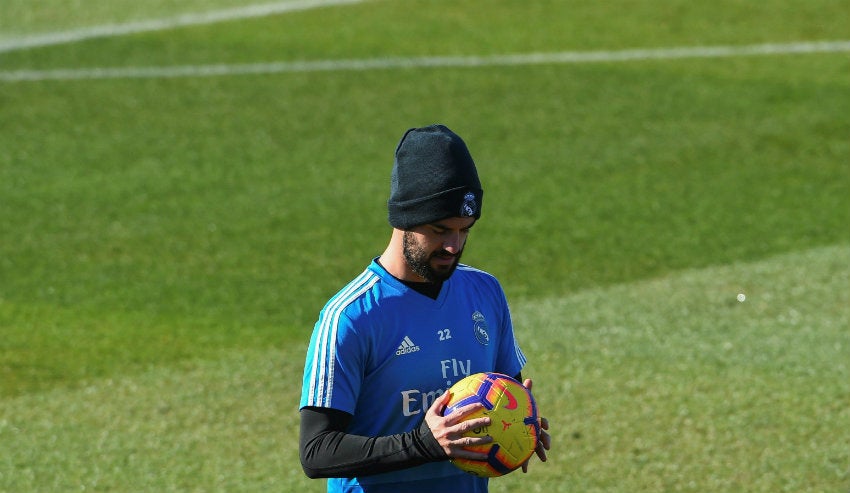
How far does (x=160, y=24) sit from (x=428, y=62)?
4.63 m

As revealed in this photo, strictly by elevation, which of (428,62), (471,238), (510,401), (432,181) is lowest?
(428,62)

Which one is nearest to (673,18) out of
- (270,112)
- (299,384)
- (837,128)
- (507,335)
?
(837,128)

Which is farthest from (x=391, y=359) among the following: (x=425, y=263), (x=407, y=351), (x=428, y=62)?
(x=428, y=62)

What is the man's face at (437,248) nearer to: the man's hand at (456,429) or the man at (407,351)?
the man at (407,351)

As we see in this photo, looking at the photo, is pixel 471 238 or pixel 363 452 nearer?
pixel 363 452

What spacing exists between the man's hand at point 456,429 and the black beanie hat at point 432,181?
71 centimetres

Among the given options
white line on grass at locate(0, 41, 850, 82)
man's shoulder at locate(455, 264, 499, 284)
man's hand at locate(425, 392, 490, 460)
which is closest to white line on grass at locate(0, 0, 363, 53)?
white line on grass at locate(0, 41, 850, 82)

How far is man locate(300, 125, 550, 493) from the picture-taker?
501 centimetres

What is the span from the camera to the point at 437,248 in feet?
17.3

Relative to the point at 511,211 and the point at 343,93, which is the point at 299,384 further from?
the point at 343,93

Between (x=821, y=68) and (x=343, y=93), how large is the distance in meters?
6.79

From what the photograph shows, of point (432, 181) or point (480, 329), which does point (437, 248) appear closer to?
point (432, 181)

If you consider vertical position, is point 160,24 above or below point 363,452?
below

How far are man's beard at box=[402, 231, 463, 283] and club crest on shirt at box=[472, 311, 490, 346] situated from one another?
0.31 m
